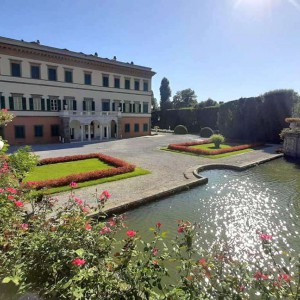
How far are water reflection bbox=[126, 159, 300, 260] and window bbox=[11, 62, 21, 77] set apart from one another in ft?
81.9

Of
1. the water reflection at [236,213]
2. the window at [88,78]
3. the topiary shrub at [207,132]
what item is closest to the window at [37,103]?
the window at [88,78]

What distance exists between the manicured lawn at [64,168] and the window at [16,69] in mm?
16099

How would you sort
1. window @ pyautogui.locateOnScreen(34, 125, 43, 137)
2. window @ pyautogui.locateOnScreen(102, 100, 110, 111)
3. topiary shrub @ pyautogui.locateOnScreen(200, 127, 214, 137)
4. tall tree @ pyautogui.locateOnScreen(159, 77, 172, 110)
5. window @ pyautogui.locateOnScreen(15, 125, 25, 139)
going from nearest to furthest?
window @ pyautogui.locateOnScreen(15, 125, 25, 139) → window @ pyautogui.locateOnScreen(34, 125, 43, 137) → window @ pyautogui.locateOnScreen(102, 100, 110, 111) → topiary shrub @ pyautogui.locateOnScreen(200, 127, 214, 137) → tall tree @ pyautogui.locateOnScreen(159, 77, 172, 110)

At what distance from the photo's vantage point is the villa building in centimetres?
2712

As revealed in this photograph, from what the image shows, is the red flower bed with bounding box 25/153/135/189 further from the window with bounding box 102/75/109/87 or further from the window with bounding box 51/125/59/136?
the window with bounding box 102/75/109/87

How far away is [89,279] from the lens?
10.2 ft

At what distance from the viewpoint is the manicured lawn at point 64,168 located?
1339 cm

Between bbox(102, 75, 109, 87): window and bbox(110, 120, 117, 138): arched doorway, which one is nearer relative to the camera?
bbox(102, 75, 109, 87): window

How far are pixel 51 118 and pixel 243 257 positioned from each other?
28953 mm

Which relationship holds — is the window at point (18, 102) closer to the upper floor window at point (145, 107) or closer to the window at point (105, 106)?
the window at point (105, 106)

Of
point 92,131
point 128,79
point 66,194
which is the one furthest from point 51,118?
point 66,194

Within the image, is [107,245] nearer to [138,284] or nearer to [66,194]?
[138,284]

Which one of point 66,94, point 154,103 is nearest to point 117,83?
point 66,94

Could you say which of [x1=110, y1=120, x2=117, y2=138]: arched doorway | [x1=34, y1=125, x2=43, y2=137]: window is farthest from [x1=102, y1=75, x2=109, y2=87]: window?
[x1=34, y1=125, x2=43, y2=137]: window
